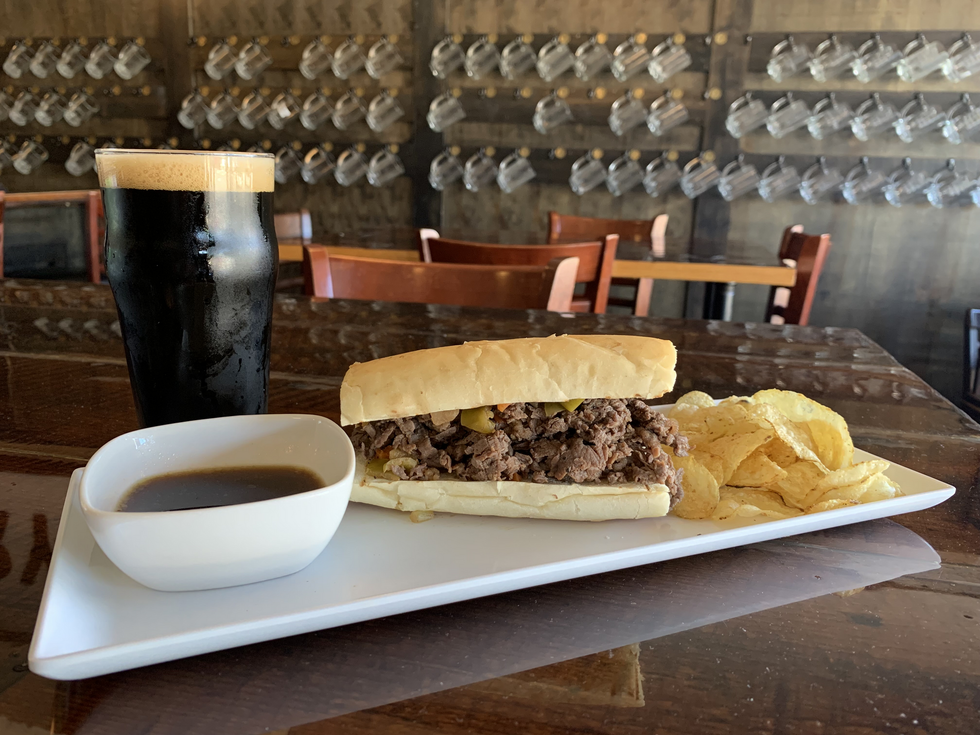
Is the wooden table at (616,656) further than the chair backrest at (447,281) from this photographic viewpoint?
No

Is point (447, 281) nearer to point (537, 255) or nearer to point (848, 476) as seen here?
point (537, 255)

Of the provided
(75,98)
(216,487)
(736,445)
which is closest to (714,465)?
(736,445)

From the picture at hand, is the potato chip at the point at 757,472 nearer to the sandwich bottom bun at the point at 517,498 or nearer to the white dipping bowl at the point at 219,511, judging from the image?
the sandwich bottom bun at the point at 517,498

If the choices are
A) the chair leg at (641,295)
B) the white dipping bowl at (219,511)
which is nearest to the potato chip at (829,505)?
the white dipping bowl at (219,511)

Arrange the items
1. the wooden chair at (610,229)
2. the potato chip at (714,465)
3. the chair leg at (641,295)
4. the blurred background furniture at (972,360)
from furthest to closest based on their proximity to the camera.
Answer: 1. the wooden chair at (610,229)
2. the chair leg at (641,295)
3. the blurred background furniture at (972,360)
4. the potato chip at (714,465)

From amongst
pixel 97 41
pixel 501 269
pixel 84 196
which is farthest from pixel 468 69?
pixel 501 269

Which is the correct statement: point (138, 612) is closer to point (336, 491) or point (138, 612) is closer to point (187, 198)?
point (336, 491)
